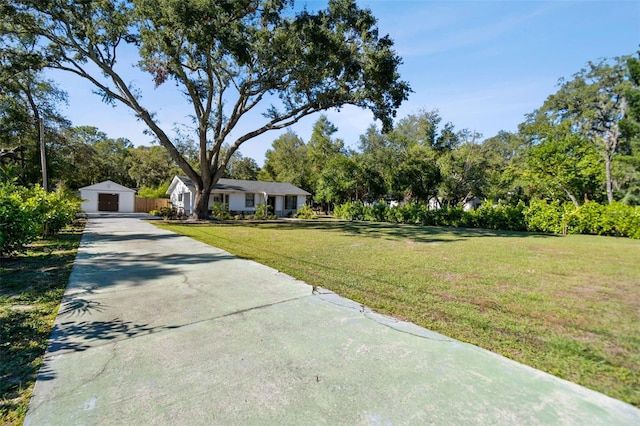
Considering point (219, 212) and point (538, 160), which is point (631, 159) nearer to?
point (538, 160)

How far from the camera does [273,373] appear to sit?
2357mm

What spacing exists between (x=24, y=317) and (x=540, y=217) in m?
19.7

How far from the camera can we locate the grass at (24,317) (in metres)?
2.11

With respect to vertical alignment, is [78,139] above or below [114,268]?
above

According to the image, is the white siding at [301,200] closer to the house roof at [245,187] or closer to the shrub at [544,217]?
the house roof at [245,187]

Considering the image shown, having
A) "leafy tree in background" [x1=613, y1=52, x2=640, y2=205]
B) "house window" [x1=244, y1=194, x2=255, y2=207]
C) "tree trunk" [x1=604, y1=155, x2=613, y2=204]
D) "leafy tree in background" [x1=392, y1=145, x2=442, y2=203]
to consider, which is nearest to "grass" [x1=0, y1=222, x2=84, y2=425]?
"house window" [x1=244, y1=194, x2=255, y2=207]

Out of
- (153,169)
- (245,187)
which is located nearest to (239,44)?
(245,187)

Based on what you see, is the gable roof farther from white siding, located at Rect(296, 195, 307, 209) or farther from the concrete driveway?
the concrete driveway

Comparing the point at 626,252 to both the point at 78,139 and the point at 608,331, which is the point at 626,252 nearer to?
the point at 608,331

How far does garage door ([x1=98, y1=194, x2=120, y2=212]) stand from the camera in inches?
1188

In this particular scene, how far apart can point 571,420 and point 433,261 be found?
214 inches

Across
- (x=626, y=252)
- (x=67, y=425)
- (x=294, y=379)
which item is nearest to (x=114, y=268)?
(x=67, y=425)

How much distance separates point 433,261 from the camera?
23.6 ft

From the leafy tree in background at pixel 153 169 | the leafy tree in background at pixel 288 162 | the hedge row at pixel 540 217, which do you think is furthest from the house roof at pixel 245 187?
the leafy tree in background at pixel 153 169
